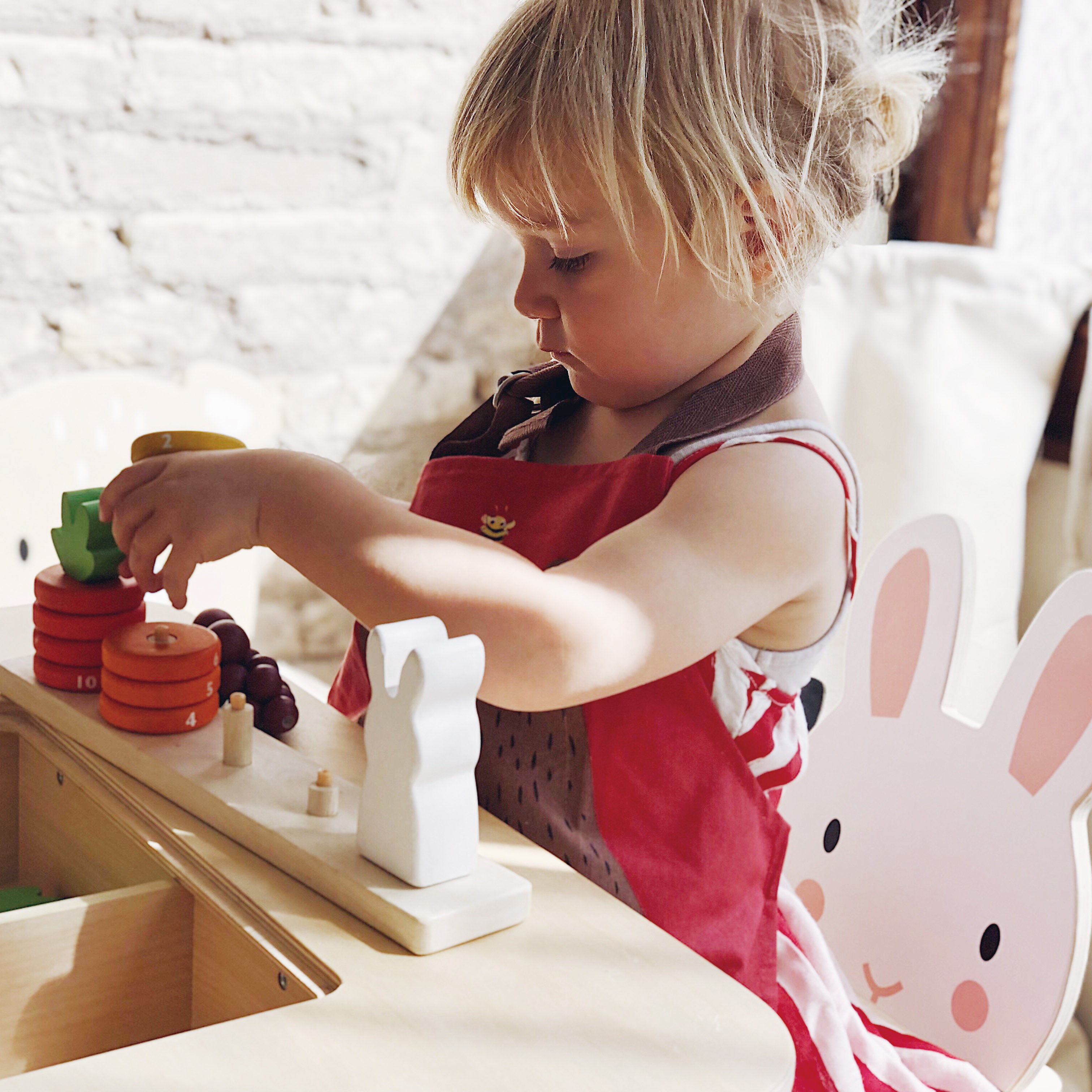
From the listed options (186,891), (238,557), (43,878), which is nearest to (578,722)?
(186,891)

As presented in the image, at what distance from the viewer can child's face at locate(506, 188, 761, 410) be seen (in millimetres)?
743

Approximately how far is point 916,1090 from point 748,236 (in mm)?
553

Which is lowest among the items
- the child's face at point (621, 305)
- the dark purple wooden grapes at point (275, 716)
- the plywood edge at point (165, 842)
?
the plywood edge at point (165, 842)

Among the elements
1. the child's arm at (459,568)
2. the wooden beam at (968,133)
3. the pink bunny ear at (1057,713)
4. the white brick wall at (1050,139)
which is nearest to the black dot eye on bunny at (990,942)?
the pink bunny ear at (1057,713)

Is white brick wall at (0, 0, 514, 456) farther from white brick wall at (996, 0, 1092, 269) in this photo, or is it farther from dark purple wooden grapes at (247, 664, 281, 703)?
dark purple wooden grapes at (247, 664, 281, 703)

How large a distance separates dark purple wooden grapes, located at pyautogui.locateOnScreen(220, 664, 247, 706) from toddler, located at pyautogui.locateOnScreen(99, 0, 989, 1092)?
0.12 meters

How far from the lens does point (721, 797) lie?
76 cm

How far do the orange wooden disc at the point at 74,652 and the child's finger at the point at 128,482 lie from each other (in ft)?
0.44

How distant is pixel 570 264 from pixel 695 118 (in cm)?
12

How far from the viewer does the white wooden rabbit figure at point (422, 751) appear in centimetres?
52

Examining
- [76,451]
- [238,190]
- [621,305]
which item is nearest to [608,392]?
[621,305]

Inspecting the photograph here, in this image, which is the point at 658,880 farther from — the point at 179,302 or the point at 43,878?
the point at 179,302

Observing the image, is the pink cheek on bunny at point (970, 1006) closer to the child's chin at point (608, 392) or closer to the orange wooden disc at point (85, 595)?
the child's chin at point (608, 392)

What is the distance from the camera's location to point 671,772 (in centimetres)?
76
